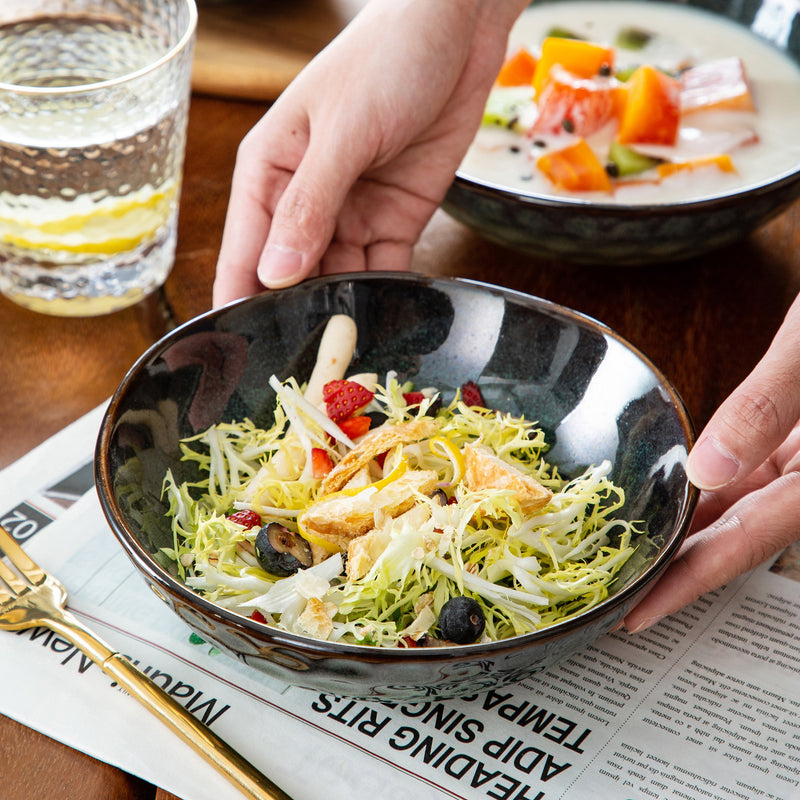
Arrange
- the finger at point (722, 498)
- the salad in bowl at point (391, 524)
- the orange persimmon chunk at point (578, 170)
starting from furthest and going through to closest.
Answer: the orange persimmon chunk at point (578, 170)
the finger at point (722, 498)
the salad in bowl at point (391, 524)

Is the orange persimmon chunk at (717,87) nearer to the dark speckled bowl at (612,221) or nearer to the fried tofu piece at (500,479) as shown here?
the dark speckled bowl at (612,221)

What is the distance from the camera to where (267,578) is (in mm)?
852

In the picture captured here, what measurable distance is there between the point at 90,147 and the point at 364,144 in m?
0.32

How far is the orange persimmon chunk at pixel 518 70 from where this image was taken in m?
1.53

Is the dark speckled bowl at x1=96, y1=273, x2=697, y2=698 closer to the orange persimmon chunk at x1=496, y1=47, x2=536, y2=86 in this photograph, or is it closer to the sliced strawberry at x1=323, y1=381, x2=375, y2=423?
the sliced strawberry at x1=323, y1=381, x2=375, y2=423

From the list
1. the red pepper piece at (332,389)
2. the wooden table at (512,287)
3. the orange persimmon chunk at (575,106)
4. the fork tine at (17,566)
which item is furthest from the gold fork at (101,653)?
the orange persimmon chunk at (575,106)

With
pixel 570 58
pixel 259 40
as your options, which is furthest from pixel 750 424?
pixel 259 40

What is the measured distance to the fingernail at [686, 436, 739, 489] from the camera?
779 millimetres

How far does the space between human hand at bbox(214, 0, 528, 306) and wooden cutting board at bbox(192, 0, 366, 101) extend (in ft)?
1.19

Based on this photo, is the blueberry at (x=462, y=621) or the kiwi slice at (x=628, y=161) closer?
the blueberry at (x=462, y=621)

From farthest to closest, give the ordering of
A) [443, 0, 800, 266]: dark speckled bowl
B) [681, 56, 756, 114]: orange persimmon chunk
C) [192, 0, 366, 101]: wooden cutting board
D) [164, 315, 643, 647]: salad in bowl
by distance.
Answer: [192, 0, 366, 101]: wooden cutting board
[681, 56, 756, 114]: orange persimmon chunk
[443, 0, 800, 266]: dark speckled bowl
[164, 315, 643, 647]: salad in bowl

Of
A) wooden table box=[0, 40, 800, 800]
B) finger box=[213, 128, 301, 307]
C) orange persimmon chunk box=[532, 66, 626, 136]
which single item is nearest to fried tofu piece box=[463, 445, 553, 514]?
wooden table box=[0, 40, 800, 800]

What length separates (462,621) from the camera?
759 mm

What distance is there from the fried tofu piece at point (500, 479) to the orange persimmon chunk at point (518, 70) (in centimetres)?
83
